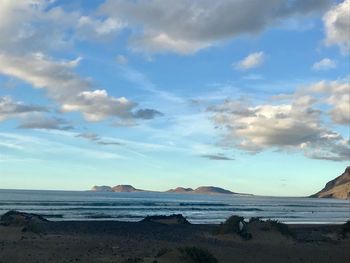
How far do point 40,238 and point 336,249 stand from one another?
15.1 metres

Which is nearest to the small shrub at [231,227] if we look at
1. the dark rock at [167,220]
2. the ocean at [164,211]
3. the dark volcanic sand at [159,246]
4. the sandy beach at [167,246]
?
the sandy beach at [167,246]

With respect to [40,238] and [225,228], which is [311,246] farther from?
[40,238]

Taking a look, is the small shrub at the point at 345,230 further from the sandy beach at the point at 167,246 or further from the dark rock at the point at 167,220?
the dark rock at the point at 167,220

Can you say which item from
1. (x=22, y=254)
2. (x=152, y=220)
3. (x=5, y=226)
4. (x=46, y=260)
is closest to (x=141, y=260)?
(x=46, y=260)

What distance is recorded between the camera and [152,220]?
3969 cm

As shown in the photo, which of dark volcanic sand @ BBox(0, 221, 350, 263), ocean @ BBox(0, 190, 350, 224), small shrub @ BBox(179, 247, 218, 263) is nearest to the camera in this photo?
small shrub @ BBox(179, 247, 218, 263)

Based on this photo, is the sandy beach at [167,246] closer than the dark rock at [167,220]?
Yes

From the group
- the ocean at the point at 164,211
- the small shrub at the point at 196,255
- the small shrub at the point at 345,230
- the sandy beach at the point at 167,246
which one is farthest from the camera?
the ocean at the point at 164,211

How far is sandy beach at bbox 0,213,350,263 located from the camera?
18.0 meters

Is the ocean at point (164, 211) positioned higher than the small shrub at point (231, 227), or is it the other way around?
the ocean at point (164, 211)

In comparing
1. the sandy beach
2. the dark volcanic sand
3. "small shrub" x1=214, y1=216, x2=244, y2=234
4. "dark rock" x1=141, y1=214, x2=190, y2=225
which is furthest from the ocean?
the dark volcanic sand

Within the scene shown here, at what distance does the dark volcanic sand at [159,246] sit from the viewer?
60.2 ft

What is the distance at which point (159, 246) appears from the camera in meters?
22.5

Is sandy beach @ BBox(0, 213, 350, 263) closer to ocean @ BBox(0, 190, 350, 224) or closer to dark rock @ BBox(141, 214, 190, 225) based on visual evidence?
dark rock @ BBox(141, 214, 190, 225)
